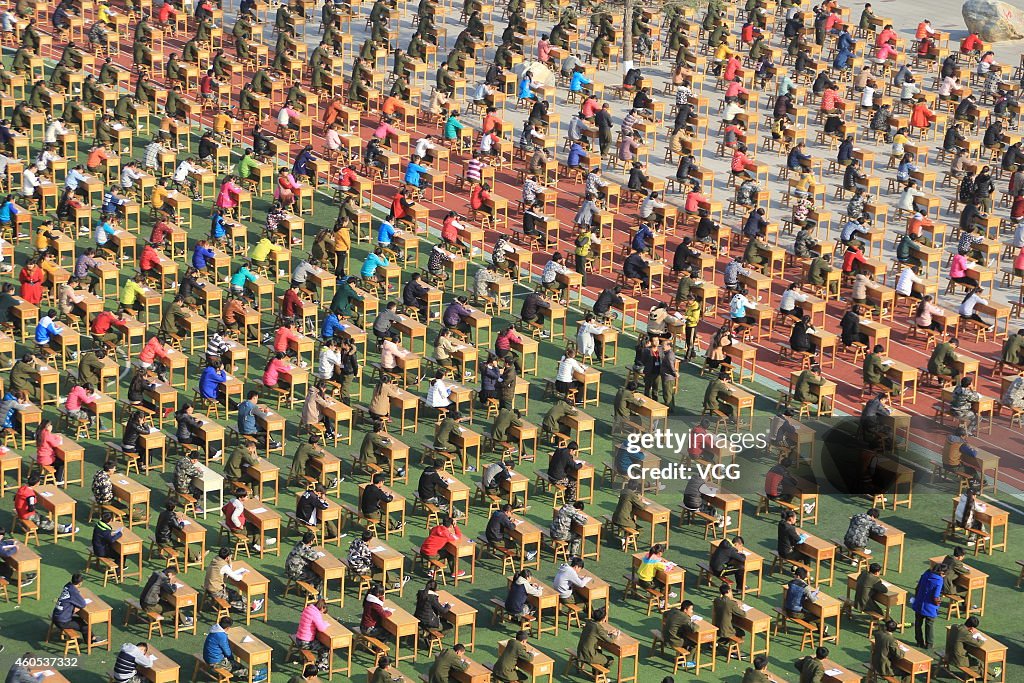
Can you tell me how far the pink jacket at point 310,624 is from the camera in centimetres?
3956

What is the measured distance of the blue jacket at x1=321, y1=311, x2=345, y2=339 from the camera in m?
50.9

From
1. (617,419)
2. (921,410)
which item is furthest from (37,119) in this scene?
(921,410)

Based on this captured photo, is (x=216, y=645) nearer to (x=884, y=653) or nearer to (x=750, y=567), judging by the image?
(x=750, y=567)

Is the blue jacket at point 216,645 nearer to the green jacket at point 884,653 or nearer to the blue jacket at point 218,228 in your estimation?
the green jacket at point 884,653

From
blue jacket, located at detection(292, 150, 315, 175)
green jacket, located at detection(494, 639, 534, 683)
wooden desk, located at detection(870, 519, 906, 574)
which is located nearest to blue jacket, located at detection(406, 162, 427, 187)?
blue jacket, located at detection(292, 150, 315, 175)

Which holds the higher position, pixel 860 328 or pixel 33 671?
pixel 860 328

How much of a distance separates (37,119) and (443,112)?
37.2ft

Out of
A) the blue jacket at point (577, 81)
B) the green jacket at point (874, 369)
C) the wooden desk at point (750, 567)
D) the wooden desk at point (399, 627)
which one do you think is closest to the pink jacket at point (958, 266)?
the green jacket at point (874, 369)

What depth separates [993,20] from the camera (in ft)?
245

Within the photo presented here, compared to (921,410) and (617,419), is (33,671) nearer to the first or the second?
(617,419)

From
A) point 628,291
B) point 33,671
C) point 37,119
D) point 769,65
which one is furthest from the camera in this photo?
point 769,65

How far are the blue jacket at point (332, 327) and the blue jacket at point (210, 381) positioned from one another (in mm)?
3578

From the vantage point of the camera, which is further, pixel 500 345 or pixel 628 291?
pixel 628 291

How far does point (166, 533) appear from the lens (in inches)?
1674
